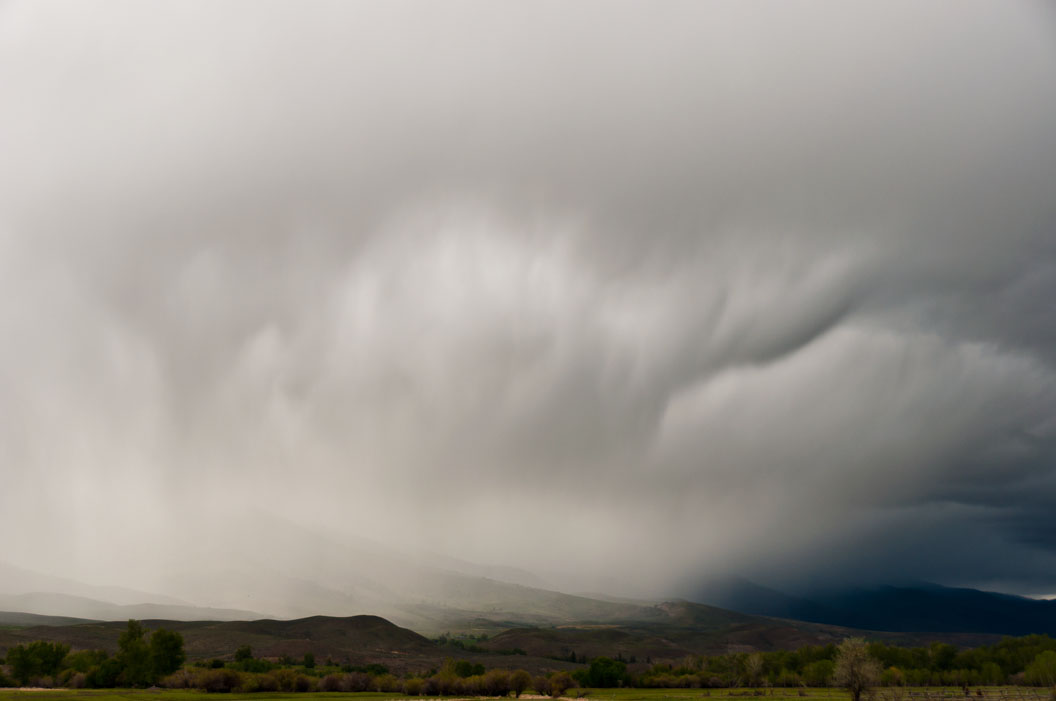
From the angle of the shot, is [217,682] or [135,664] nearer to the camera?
[217,682]

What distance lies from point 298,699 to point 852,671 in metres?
112

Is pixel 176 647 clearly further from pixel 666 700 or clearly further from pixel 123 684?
pixel 666 700

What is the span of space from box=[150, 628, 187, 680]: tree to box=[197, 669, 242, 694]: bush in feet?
46.5

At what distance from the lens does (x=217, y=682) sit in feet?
511

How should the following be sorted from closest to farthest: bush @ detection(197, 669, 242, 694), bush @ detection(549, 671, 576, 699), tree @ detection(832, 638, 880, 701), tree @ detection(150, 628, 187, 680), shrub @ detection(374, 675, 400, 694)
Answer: tree @ detection(832, 638, 880, 701) → bush @ detection(197, 669, 242, 694) → tree @ detection(150, 628, 187, 680) → bush @ detection(549, 671, 576, 699) → shrub @ detection(374, 675, 400, 694)

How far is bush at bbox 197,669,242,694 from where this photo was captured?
511ft

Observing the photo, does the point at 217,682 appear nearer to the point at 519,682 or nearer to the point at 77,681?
the point at 77,681

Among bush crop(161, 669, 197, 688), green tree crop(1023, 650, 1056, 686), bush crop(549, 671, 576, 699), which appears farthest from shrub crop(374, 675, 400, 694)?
green tree crop(1023, 650, 1056, 686)

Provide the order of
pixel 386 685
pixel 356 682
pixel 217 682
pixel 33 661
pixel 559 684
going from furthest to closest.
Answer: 1. pixel 386 685
2. pixel 356 682
3. pixel 559 684
4. pixel 33 661
5. pixel 217 682

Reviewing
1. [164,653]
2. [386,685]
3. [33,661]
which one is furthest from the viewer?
[386,685]

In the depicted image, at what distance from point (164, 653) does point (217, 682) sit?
2133 cm

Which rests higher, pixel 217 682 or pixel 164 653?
pixel 164 653

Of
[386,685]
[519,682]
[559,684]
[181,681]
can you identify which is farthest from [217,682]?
[559,684]

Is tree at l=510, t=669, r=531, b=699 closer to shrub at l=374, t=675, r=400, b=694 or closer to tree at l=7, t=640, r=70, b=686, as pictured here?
shrub at l=374, t=675, r=400, b=694
